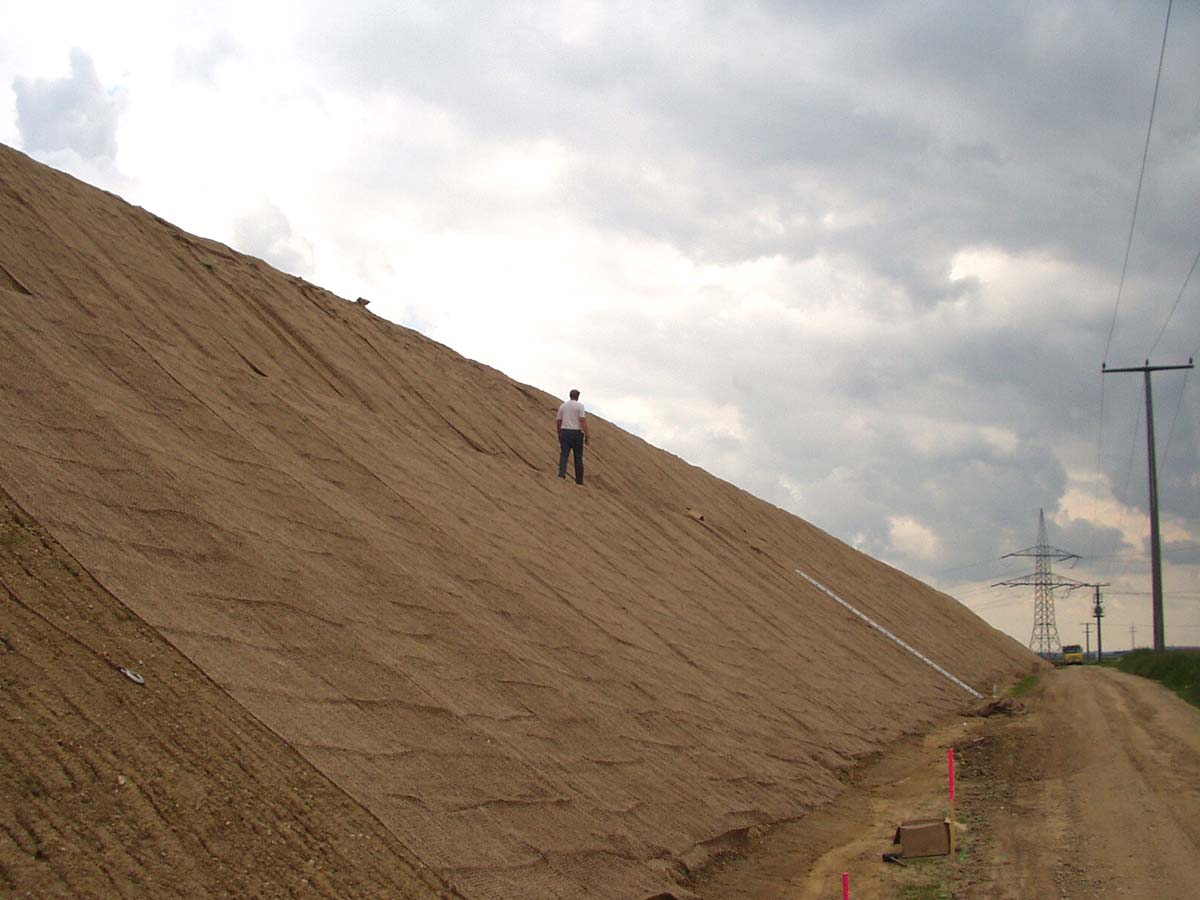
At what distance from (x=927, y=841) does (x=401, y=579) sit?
5075 mm

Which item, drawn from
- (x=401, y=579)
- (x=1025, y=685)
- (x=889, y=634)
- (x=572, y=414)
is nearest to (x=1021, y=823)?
(x=401, y=579)

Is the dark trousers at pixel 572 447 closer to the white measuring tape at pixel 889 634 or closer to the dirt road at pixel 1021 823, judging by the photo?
the dirt road at pixel 1021 823

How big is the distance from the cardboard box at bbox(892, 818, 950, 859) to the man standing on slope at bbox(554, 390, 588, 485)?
1061cm

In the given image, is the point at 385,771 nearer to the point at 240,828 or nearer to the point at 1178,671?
the point at 240,828

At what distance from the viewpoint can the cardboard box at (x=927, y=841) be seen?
31.7 ft

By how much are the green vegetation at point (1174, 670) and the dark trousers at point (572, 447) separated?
11504 millimetres

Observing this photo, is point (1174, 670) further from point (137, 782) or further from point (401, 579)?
point (137, 782)

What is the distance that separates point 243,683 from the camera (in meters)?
7.00

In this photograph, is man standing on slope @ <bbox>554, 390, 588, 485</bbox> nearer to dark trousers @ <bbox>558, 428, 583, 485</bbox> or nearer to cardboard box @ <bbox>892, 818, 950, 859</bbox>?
dark trousers @ <bbox>558, 428, 583, 485</bbox>

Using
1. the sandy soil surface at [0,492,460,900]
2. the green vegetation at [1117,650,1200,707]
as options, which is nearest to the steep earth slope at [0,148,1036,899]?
the sandy soil surface at [0,492,460,900]

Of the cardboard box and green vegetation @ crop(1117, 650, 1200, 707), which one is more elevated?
green vegetation @ crop(1117, 650, 1200, 707)

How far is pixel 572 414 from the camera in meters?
19.2

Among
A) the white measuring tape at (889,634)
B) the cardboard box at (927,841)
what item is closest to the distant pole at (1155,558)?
the white measuring tape at (889,634)

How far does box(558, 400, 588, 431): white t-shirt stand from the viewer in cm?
1911
